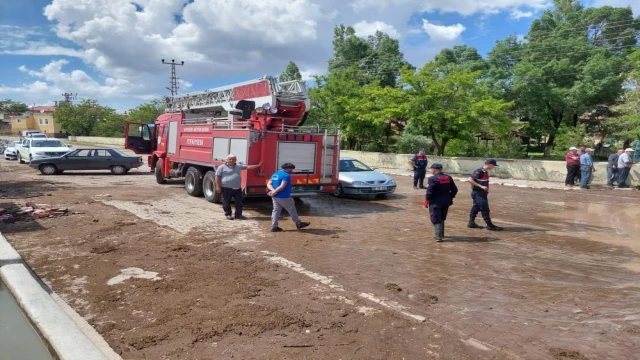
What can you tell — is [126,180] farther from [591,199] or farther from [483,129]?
[483,129]

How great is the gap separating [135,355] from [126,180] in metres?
15.6

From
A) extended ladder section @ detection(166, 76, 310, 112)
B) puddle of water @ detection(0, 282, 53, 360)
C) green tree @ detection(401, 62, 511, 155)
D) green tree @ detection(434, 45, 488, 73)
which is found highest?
green tree @ detection(434, 45, 488, 73)

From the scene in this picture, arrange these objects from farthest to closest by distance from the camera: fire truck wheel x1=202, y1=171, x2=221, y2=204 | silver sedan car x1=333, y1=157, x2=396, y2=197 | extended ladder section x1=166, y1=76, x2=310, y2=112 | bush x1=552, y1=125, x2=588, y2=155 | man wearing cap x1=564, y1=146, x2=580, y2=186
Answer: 1. bush x1=552, y1=125, x2=588, y2=155
2. man wearing cap x1=564, y1=146, x2=580, y2=186
3. silver sedan car x1=333, y1=157, x2=396, y2=197
4. fire truck wheel x1=202, y1=171, x2=221, y2=204
5. extended ladder section x1=166, y1=76, x2=310, y2=112

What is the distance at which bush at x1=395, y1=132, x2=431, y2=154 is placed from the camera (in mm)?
30547

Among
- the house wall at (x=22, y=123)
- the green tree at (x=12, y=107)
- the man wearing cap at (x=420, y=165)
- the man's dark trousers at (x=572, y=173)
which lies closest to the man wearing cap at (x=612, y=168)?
the man's dark trousers at (x=572, y=173)

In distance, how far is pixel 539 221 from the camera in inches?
414

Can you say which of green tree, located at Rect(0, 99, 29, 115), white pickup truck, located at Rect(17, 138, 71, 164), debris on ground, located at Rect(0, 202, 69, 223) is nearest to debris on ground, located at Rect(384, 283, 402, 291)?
debris on ground, located at Rect(0, 202, 69, 223)

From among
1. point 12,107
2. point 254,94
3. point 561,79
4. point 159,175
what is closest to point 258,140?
point 254,94

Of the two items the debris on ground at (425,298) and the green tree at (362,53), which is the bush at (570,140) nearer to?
the green tree at (362,53)

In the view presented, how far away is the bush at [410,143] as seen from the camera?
30547mm

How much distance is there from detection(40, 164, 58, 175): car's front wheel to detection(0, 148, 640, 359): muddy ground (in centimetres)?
916

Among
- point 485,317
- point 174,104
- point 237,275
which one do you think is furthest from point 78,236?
point 174,104

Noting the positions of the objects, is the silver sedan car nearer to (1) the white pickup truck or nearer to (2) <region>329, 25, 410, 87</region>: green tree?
(1) the white pickup truck

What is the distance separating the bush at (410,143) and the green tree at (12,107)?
5157 inches
